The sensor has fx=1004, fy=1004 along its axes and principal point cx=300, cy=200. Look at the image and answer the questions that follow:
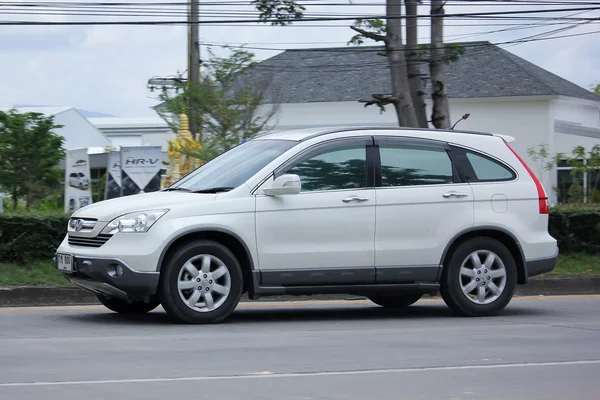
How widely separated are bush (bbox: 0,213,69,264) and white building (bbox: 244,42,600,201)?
89.7 feet

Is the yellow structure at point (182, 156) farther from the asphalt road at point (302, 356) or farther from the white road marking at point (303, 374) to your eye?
the white road marking at point (303, 374)

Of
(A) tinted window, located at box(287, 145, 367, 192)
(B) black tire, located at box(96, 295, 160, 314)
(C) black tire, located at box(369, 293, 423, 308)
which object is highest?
(A) tinted window, located at box(287, 145, 367, 192)

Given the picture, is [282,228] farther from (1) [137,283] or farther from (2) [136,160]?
(2) [136,160]

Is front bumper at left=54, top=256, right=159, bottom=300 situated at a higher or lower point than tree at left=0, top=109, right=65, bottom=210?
lower

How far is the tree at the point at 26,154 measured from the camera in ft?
84.6

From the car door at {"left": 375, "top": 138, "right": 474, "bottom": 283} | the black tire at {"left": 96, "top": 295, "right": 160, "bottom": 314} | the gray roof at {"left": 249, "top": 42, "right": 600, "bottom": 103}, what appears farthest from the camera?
the gray roof at {"left": 249, "top": 42, "right": 600, "bottom": 103}

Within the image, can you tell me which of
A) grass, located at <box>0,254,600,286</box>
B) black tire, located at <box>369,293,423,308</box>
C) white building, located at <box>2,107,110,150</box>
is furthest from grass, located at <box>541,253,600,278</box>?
white building, located at <box>2,107,110,150</box>

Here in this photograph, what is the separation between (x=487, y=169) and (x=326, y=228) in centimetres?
188

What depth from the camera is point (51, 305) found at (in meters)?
11.0

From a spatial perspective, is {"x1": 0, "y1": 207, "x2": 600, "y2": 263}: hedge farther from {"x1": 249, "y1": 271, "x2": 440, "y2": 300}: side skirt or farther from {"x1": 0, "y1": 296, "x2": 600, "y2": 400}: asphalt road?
{"x1": 249, "y1": 271, "x2": 440, "y2": 300}: side skirt

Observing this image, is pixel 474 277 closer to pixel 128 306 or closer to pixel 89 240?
pixel 128 306

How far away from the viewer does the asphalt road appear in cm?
609

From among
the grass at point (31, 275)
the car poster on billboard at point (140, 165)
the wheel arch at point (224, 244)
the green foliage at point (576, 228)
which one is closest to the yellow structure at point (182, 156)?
the car poster on billboard at point (140, 165)

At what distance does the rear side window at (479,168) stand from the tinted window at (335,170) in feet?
3.37
